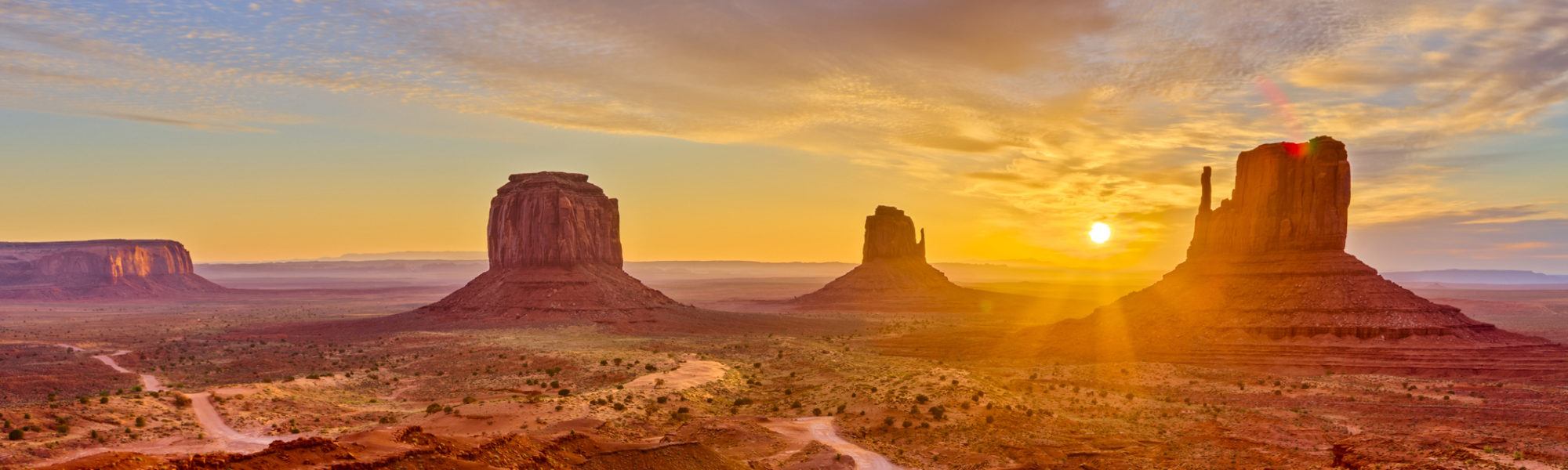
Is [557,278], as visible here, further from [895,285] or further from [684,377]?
[895,285]

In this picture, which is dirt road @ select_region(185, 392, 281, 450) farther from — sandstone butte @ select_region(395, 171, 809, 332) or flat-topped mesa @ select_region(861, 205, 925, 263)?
flat-topped mesa @ select_region(861, 205, 925, 263)

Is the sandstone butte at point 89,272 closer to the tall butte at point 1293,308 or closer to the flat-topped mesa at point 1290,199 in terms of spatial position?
the tall butte at point 1293,308

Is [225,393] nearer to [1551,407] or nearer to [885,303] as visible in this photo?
[1551,407]

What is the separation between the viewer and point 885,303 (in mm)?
128375


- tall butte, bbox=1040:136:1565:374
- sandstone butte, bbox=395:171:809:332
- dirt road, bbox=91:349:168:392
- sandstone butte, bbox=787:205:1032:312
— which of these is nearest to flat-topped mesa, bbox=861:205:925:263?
sandstone butte, bbox=787:205:1032:312

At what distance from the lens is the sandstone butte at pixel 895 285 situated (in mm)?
128375

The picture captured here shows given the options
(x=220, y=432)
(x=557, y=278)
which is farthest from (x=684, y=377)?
(x=557, y=278)

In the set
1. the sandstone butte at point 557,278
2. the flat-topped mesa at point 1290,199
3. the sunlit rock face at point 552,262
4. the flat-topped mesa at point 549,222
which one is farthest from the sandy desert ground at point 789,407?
the flat-topped mesa at point 549,222

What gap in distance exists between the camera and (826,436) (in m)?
→ 32.1

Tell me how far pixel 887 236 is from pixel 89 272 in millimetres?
162413

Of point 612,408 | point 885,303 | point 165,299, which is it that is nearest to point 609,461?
point 612,408

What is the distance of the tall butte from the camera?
52125mm

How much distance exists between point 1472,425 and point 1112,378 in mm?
17050

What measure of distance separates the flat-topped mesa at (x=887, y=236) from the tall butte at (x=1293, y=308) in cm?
7906
